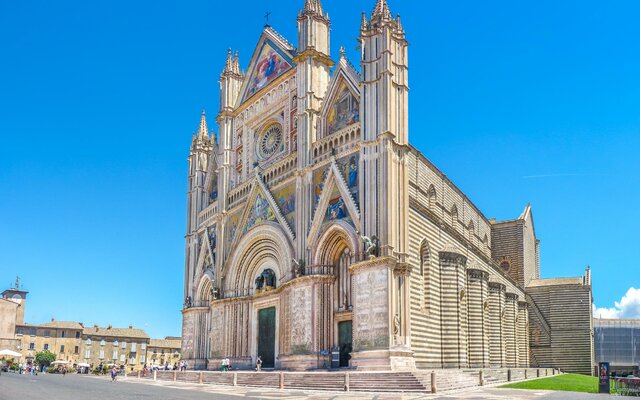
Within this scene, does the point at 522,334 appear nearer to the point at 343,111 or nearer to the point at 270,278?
the point at 270,278

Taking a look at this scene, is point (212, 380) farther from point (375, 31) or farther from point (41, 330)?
point (41, 330)

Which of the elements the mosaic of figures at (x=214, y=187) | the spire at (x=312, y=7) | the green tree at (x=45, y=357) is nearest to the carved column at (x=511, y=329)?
the mosaic of figures at (x=214, y=187)

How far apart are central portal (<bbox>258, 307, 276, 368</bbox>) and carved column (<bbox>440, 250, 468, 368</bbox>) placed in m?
10.1

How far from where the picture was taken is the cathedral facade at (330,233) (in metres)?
30.7

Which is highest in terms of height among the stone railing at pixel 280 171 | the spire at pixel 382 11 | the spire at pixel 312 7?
the spire at pixel 312 7

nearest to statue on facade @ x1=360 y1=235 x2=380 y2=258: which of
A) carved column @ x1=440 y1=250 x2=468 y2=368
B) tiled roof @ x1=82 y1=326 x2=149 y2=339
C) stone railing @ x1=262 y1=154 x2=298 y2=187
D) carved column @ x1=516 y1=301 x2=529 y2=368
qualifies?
carved column @ x1=440 y1=250 x2=468 y2=368

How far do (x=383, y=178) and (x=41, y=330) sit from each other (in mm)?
69423

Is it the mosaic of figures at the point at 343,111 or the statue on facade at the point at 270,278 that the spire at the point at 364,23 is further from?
the statue on facade at the point at 270,278

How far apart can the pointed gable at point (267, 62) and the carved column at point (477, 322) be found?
648 inches

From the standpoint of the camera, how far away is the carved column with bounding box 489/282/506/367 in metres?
40.1

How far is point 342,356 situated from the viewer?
32.6 m

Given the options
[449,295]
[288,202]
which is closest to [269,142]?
[288,202]

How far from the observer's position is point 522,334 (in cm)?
4741

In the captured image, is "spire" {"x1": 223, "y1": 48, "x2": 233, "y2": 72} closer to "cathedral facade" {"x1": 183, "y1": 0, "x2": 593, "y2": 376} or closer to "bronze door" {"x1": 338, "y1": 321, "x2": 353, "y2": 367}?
"cathedral facade" {"x1": 183, "y1": 0, "x2": 593, "y2": 376}
